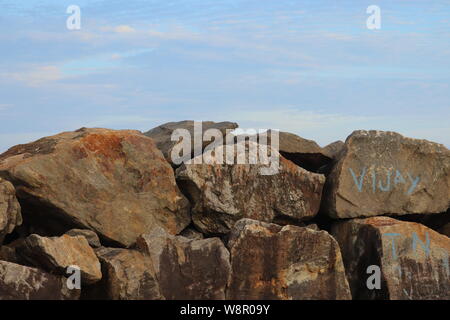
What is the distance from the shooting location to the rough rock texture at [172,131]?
35.5 feet

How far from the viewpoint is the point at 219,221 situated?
10125 mm

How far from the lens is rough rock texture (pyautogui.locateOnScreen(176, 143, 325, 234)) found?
32.9ft

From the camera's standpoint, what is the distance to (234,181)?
397 inches

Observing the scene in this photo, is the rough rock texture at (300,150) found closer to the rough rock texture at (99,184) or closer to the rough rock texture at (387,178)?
the rough rock texture at (387,178)

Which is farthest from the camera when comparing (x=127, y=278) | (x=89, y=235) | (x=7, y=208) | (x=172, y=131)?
(x=172, y=131)

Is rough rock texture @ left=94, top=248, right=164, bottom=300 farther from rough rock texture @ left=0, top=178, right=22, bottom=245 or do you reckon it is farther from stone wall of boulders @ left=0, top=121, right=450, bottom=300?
rough rock texture @ left=0, top=178, right=22, bottom=245

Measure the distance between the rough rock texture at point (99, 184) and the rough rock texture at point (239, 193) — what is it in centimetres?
27

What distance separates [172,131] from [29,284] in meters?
3.86

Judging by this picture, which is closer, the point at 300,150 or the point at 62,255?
the point at 62,255

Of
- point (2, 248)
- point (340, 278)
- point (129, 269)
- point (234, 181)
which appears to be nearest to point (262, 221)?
point (234, 181)

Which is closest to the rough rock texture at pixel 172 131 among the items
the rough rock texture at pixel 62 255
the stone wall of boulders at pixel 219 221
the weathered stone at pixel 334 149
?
the stone wall of boulders at pixel 219 221

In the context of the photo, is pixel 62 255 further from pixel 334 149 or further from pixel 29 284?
pixel 334 149

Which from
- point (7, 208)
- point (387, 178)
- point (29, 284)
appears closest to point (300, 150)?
point (387, 178)
